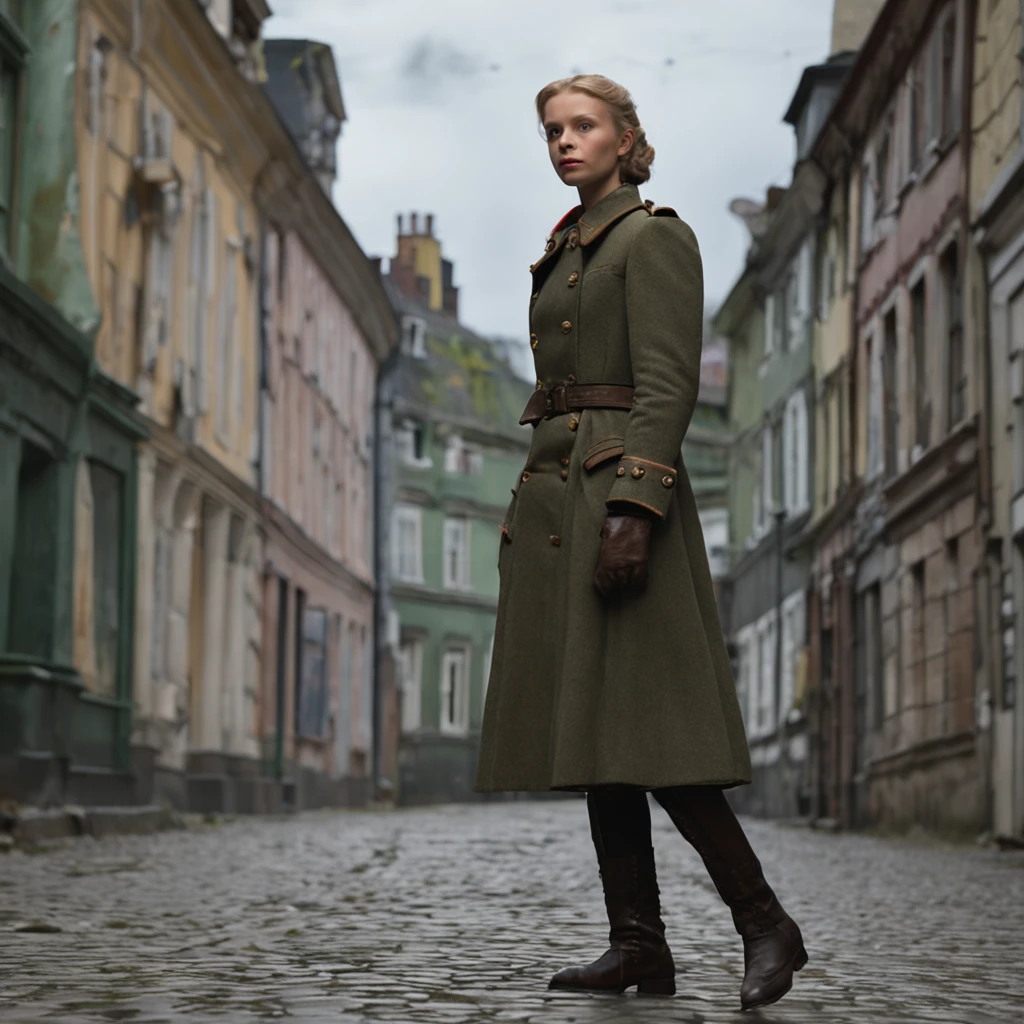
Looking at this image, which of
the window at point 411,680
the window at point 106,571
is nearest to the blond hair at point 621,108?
the window at point 106,571

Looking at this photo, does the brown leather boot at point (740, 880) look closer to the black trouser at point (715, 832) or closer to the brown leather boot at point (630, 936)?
the black trouser at point (715, 832)

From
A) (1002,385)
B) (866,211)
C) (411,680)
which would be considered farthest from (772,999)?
(411,680)

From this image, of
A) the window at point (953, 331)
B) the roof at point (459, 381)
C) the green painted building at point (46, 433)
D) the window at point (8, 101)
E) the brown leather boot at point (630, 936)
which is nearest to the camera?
the brown leather boot at point (630, 936)

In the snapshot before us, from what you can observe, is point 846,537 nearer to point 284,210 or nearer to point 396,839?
point 284,210

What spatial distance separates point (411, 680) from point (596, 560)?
160 feet

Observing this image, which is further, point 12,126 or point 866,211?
point 866,211

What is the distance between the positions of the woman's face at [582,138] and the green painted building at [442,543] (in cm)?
4646

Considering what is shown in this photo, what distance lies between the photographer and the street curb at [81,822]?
15.4 meters

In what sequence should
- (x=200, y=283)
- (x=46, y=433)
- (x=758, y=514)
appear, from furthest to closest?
1. (x=758, y=514)
2. (x=200, y=283)
3. (x=46, y=433)

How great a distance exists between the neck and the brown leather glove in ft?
2.86

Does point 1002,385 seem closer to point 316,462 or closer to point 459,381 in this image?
point 316,462

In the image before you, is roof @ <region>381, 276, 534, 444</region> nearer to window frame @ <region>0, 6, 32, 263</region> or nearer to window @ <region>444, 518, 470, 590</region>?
window @ <region>444, 518, 470, 590</region>

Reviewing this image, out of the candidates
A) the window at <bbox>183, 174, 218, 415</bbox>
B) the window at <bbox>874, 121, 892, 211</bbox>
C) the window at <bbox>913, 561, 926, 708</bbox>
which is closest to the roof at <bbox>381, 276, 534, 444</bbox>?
the window at <bbox>874, 121, 892, 211</bbox>

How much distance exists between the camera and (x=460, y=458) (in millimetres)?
55312
